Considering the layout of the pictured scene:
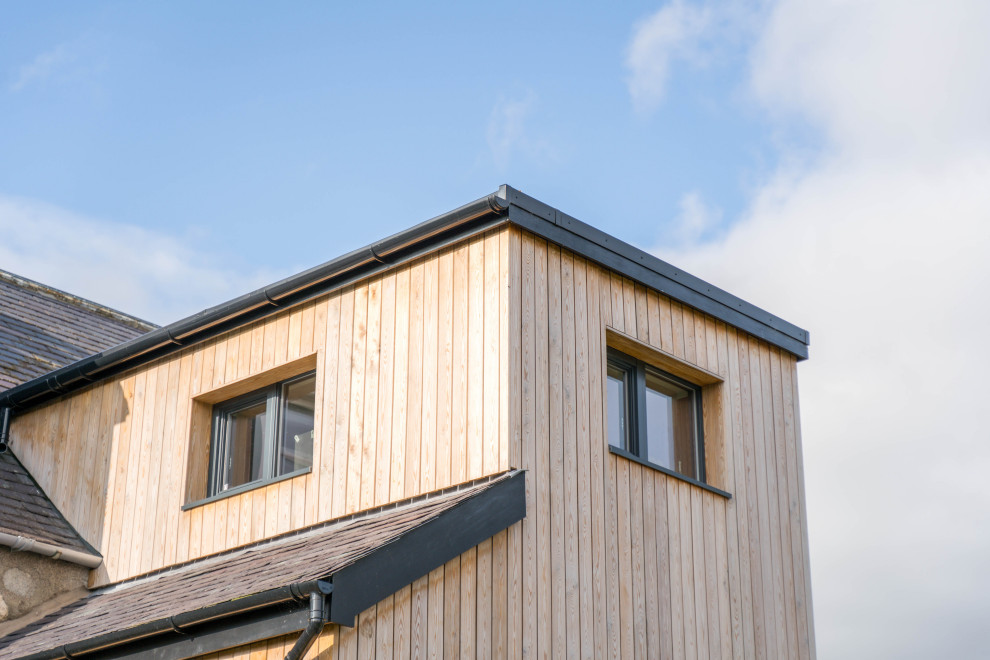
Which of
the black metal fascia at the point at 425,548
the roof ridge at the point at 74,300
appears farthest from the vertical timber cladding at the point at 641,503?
the roof ridge at the point at 74,300

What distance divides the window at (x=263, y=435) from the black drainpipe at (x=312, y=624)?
3012 mm

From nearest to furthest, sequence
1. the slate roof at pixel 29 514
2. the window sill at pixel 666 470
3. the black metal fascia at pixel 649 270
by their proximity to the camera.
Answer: the black metal fascia at pixel 649 270 < the window sill at pixel 666 470 < the slate roof at pixel 29 514

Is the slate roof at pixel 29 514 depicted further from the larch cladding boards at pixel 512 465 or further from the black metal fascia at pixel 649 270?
the black metal fascia at pixel 649 270

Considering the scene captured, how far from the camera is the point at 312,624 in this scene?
6.94 m

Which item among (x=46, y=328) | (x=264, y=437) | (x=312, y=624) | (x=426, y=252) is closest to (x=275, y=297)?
(x=264, y=437)

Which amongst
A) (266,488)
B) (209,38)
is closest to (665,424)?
(266,488)

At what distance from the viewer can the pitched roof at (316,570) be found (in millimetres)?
7293

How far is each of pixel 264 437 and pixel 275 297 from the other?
1216mm

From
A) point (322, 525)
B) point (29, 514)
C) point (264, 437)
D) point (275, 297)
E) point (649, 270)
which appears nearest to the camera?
point (322, 525)

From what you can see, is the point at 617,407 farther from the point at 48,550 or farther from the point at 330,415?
the point at 48,550

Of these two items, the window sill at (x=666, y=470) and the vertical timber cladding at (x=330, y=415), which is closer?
the vertical timber cladding at (x=330, y=415)

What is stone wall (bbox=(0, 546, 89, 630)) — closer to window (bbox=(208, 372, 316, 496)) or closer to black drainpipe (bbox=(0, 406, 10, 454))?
window (bbox=(208, 372, 316, 496))

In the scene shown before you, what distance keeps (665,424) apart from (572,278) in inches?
71.4

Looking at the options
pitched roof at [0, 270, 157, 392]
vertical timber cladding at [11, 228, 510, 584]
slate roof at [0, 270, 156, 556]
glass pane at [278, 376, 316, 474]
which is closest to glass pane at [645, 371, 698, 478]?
vertical timber cladding at [11, 228, 510, 584]
